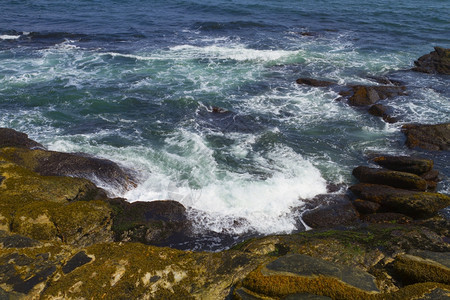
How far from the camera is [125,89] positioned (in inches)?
921

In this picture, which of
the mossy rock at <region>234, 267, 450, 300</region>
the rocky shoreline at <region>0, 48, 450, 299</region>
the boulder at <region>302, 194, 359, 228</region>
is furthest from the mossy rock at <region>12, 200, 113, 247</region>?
the boulder at <region>302, 194, 359, 228</region>

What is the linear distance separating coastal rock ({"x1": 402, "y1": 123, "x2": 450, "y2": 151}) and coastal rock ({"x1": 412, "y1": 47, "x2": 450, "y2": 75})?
1229 cm

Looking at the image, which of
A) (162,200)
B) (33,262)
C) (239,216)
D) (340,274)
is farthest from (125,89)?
(340,274)

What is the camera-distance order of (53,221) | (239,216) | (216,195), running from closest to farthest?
(53,221) → (239,216) → (216,195)

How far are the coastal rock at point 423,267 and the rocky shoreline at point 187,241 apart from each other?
18 mm

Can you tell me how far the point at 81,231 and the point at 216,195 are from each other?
5389mm

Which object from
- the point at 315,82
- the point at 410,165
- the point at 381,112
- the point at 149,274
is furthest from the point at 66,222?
the point at 315,82

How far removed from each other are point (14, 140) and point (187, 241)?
966 centimetres

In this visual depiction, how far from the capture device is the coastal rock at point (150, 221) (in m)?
10.4

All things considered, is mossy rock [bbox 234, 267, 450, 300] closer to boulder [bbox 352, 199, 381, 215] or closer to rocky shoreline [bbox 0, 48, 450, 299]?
rocky shoreline [bbox 0, 48, 450, 299]

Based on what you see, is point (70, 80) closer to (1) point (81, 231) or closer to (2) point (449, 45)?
(1) point (81, 231)

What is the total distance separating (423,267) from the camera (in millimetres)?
6449

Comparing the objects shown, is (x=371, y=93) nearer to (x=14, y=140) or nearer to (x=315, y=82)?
(x=315, y=82)

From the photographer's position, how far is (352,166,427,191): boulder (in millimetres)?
12930
